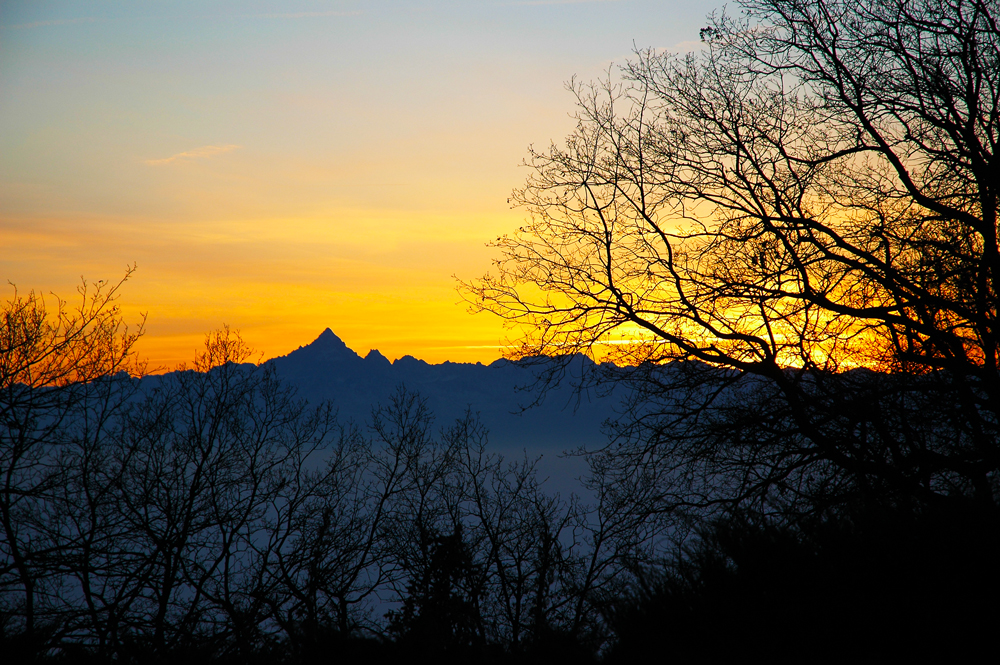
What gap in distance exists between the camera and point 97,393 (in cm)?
1307

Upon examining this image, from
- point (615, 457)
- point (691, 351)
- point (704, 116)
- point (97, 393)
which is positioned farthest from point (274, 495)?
point (704, 116)

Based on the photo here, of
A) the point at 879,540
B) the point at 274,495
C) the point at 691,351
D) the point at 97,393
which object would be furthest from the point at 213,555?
the point at 879,540

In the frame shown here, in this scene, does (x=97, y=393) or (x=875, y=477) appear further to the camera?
(x=97, y=393)

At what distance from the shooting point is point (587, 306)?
954cm

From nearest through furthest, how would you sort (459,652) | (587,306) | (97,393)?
(459,652) → (587,306) → (97,393)

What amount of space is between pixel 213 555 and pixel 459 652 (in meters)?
17.2

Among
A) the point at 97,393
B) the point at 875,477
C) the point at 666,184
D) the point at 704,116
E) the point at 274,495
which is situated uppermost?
the point at 704,116

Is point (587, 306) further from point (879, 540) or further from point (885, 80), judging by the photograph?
point (879, 540)

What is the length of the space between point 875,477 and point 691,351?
260cm

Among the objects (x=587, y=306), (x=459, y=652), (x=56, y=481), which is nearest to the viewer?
(x=459, y=652)

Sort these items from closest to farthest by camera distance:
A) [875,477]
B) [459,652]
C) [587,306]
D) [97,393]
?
[459,652], [875,477], [587,306], [97,393]

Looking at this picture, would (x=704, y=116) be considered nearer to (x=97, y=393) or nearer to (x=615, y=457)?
(x=615, y=457)

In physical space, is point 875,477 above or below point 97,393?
Result: below

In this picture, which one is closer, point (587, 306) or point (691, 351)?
point (691, 351)
